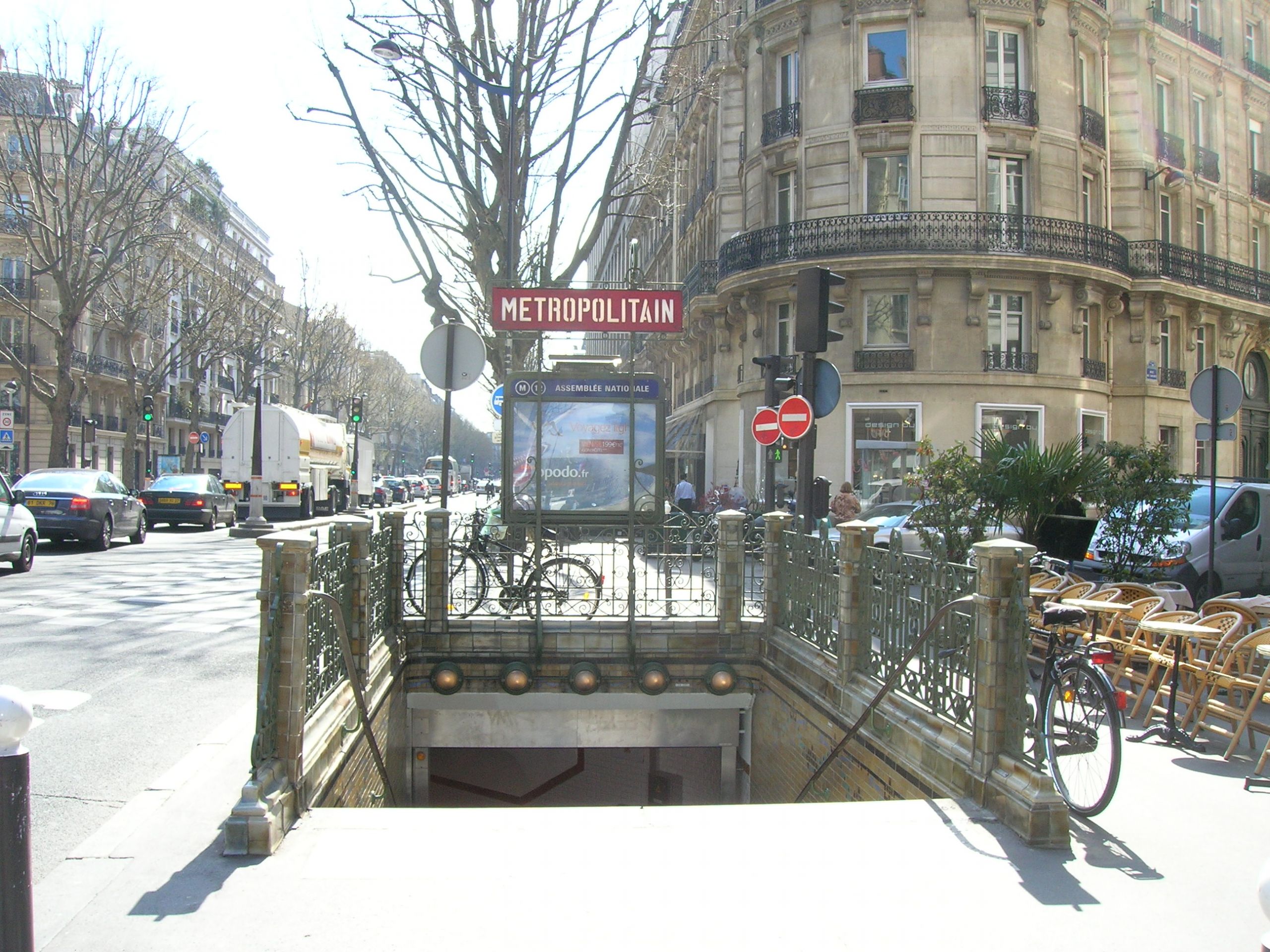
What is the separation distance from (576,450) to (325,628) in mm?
5293

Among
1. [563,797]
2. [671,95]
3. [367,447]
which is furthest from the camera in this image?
[367,447]

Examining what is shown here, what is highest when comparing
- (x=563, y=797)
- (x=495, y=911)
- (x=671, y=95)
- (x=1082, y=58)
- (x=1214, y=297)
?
(x=1082, y=58)

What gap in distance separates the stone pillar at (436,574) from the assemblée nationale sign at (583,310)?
185 centimetres

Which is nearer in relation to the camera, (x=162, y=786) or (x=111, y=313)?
(x=162, y=786)

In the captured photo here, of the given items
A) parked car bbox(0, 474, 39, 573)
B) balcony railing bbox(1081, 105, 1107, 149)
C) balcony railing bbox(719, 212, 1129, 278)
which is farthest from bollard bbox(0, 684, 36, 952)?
balcony railing bbox(1081, 105, 1107, 149)

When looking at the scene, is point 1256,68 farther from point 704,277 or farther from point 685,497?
point 685,497

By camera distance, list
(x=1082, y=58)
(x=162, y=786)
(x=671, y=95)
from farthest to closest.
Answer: (x=1082, y=58) → (x=671, y=95) → (x=162, y=786)

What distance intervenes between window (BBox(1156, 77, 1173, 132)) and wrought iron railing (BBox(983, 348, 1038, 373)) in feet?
31.7

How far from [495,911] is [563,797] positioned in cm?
784

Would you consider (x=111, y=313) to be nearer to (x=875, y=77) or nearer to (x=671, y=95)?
(x=671, y=95)

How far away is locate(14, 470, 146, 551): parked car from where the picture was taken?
18.5m

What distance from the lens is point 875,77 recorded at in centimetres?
2484

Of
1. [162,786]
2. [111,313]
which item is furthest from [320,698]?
[111,313]

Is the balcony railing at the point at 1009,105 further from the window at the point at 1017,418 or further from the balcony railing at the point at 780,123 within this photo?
the window at the point at 1017,418
